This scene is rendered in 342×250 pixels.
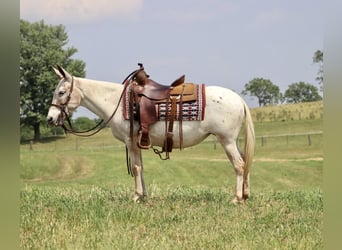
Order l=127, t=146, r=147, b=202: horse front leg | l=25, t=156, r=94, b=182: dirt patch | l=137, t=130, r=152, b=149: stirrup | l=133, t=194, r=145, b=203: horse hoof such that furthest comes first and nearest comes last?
l=25, t=156, r=94, b=182: dirt patch < l=127, t=146, r=147, b=202: horse front leg < l=133, t=194, r=145, b=203: horse hoof < l=137, t=130, r=152, b=149: stirrup

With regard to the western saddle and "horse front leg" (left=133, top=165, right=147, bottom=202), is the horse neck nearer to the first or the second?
the western saddle

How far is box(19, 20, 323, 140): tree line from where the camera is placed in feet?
65.3

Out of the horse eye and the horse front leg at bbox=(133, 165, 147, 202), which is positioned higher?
the horse eye

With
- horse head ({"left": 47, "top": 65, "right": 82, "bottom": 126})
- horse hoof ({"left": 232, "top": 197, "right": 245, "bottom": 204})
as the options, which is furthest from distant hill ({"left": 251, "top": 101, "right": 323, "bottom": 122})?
horse head ({"left": 47, "top": 65, "right": 82, "bottom": 126})

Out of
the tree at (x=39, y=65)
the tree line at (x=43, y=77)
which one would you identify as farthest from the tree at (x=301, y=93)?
the tree at (x=39, y=65)

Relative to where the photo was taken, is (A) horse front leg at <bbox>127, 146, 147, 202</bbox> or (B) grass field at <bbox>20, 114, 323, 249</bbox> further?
(A) horse front leg at <bbox>127, 146, 147, 202</bbox>

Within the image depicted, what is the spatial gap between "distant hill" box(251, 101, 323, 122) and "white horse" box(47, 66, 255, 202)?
18.3 m

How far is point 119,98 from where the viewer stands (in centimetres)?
630

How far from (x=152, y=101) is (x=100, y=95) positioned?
92 cm

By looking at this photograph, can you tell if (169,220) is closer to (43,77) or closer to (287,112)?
(43,77)

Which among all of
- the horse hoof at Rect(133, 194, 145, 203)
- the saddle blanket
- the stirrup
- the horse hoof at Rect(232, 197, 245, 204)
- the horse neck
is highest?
the horse neck

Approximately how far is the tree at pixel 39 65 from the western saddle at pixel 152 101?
9941 millimetres

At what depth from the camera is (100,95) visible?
20.8 feet
